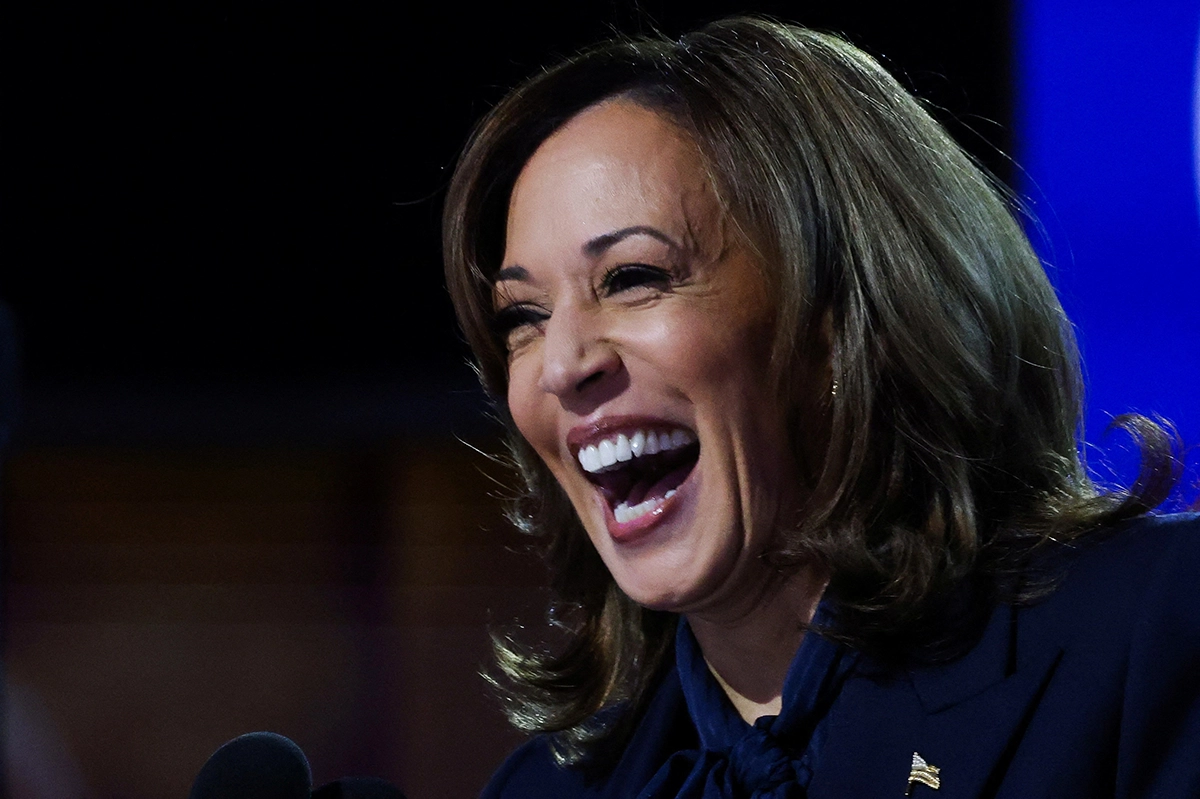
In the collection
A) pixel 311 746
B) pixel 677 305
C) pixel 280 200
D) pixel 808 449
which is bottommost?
pixel 311 746

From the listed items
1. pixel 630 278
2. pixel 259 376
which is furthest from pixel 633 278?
pixel 259 376

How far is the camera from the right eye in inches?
58.6

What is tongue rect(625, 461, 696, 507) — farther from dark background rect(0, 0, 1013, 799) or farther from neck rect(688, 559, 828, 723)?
dark background rect(0, 0, 1013, 799)

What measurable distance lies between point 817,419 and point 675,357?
179mm

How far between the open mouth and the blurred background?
1180 millimetres

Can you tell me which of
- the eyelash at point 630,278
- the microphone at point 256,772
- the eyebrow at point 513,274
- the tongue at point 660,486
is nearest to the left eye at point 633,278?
the eyelash at point 630,278

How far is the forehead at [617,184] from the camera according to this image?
4.53 ft

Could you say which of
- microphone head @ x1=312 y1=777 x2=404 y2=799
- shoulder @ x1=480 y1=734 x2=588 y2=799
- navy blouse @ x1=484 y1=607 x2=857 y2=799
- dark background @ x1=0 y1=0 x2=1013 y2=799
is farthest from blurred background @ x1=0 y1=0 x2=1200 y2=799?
microphone head @ x1=312 y1=777 x2=404 y2=799

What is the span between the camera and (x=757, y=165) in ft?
4.54

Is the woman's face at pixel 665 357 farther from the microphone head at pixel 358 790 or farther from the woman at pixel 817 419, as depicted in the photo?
the microphone head at pixel 358 790

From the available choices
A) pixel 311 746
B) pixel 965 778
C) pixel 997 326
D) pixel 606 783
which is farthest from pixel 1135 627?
pixel 311 746

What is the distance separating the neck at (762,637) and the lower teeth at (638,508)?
14 centimetres

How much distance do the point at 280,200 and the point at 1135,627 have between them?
2.59 meters

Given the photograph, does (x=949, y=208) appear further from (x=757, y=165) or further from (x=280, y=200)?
(x=280, y=200)
